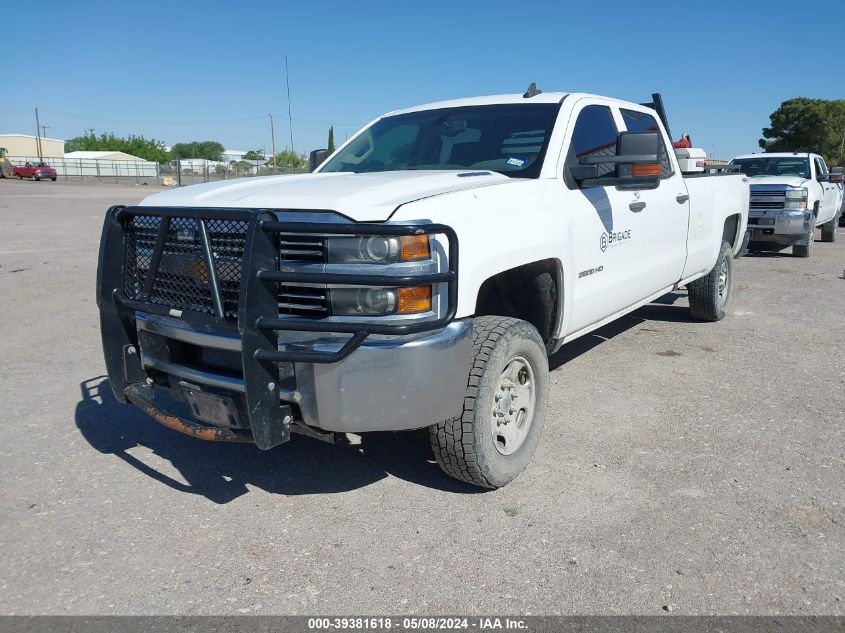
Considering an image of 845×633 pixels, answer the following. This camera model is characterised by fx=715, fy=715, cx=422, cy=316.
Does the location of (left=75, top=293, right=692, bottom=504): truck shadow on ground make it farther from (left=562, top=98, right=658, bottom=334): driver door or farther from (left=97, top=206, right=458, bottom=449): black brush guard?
(left=562, top=98, right=658, bottom=334): driver door

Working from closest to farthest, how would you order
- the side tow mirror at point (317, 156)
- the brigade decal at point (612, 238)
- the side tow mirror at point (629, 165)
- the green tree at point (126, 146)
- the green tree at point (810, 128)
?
the side tow mirror at point (629, 165) → the brigade decal at point (612, 238) → the side tow mirror at point (317, 156) → the green tree at point (810, 128) → the green tree at point (126, 146)

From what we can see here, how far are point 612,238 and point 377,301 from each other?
2.17 metres

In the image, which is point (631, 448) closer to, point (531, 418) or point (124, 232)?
point (531, 418)

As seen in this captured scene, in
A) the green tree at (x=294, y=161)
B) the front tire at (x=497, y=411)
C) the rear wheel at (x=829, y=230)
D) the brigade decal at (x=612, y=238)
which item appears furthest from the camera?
the green tree at (x=294, y=161)

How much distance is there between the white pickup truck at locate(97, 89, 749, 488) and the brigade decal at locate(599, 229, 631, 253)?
2cm

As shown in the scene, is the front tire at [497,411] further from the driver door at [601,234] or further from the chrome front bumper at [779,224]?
the chrome front bumper at [779,224]

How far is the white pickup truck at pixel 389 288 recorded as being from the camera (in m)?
2.87

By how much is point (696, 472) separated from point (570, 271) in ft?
4.14

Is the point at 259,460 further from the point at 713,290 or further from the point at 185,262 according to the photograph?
the point at 713,290

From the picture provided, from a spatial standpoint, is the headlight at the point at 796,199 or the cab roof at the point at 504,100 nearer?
the cab roof at the point at 504,100

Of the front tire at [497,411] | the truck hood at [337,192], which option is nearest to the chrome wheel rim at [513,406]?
the front tire at [497,411]

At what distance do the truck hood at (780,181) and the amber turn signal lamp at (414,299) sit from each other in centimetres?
1094

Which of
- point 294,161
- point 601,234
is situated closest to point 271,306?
point 601,234

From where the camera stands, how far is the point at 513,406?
3697 millimetres
